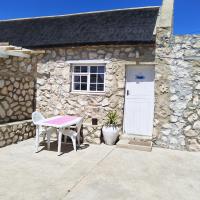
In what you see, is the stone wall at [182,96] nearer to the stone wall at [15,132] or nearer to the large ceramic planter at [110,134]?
the large ceramic planter at [110,134]

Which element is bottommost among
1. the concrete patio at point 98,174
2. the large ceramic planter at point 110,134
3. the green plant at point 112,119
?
the concrete patio at point 98,174

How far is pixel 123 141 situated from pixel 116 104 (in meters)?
1.40

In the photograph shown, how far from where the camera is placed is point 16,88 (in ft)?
25.9

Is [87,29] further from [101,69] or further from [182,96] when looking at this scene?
[182,96]

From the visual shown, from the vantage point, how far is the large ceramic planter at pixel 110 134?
7.61 m

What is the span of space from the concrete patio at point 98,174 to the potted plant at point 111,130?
0.70 meters

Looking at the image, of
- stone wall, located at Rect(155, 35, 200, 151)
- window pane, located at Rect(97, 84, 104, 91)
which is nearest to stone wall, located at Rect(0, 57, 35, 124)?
window pane, located at Rect(97, 84, 104, 91)

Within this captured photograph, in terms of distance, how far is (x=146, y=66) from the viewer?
812 centimetres

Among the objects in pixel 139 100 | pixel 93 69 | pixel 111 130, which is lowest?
pixel 111 130

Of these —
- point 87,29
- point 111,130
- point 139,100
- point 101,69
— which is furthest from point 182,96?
point 87,29

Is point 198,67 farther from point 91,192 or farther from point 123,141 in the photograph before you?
point 91,192

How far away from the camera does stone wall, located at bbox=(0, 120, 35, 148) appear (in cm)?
687

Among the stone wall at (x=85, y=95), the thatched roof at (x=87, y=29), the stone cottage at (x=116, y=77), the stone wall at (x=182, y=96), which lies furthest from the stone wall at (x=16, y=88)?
the stone wall at (x=182, y=96)

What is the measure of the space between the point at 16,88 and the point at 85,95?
8.20 feet
